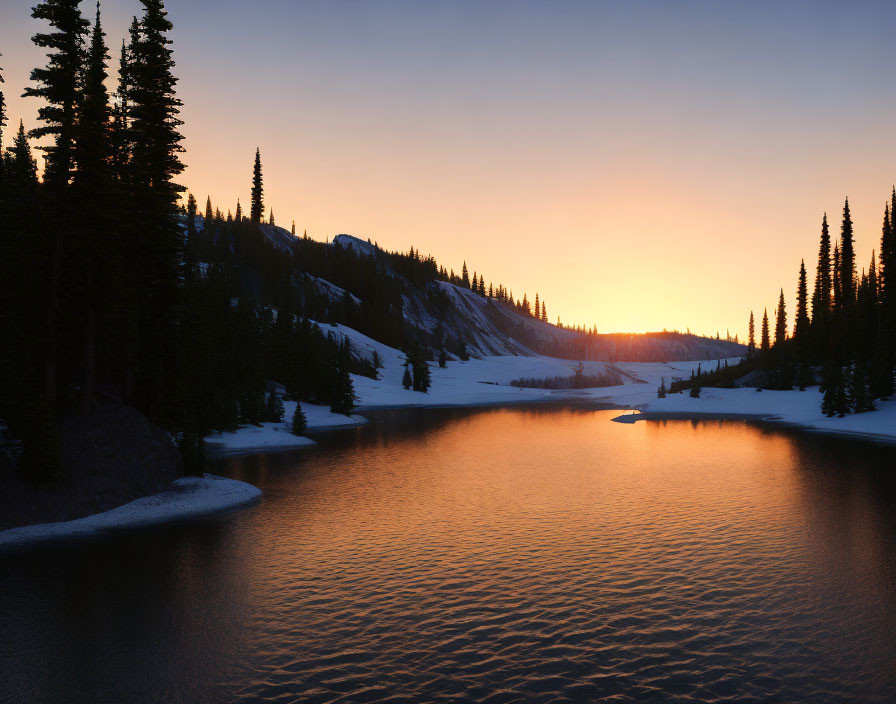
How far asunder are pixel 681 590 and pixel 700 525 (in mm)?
10046

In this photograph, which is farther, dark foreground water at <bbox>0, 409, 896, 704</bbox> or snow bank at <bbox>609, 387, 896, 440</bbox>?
snow bank at <bbox>609, 387, 896, 440</bbox>

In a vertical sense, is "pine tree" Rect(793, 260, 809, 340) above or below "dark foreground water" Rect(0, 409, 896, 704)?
above

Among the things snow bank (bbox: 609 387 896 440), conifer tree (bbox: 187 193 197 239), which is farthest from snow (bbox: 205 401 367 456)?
conifer tree (bbox: 187 193 197 239)

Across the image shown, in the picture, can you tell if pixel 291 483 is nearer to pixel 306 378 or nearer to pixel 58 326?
pixel 58 326

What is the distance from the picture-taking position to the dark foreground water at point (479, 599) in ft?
48.3

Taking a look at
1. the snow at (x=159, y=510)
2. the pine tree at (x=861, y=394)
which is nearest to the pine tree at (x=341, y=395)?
the snow at (x=159, y=510)

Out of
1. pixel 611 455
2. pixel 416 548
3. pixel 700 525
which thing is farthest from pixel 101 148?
pixel 611 455

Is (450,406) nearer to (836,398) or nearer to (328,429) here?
(328,429)

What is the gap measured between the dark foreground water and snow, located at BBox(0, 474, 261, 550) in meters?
1.93

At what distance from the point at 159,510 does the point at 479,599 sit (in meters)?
21.0

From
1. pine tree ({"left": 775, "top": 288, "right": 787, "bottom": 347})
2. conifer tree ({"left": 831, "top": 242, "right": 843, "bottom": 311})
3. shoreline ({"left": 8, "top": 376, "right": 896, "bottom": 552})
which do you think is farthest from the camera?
pine tree ({"left": 775, "top": 288, "right": 787, "bottom": 347})

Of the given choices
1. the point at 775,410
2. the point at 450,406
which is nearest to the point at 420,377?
the point at 450,406

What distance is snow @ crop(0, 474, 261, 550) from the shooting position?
1070 inches

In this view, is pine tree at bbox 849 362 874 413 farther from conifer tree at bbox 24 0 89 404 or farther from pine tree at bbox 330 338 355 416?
conifer tree at bbox 24 0 89 404
